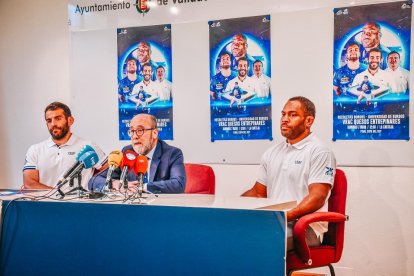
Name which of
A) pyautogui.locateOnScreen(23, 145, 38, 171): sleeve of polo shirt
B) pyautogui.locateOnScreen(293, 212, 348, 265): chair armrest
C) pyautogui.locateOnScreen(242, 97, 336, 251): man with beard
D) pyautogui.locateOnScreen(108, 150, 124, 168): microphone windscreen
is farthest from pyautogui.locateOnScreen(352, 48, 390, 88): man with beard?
pyautogui.locateOnScreen(23, 145, 38, 171): sleeve of polo shirt

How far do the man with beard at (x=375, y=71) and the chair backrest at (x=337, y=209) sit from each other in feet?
3.25

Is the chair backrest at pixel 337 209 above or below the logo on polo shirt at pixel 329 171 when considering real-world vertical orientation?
below

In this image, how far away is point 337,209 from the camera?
2.69 m

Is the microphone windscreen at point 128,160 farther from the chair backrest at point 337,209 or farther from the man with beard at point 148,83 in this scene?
the man with beard at point 148,83

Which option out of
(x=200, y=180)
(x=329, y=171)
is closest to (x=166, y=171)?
(x=200, y=180)

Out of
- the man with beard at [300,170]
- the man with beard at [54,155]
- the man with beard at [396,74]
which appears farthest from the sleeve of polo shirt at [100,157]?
the man with beard at [396,74]

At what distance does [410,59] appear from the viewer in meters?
3.23

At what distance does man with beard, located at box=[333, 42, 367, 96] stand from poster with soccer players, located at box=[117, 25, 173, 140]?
1.52 metres

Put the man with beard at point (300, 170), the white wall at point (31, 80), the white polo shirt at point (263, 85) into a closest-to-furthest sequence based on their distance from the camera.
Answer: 1. the man with beard at point (300, 170)
2. the white polo shirt at point (263, 85)
3. the white wall at point (31, 80)

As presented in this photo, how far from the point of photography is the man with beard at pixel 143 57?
13.1ft

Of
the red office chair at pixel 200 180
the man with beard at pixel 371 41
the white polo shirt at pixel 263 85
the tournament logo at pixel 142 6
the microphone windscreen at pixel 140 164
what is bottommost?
the red office chair at pixel 200 180

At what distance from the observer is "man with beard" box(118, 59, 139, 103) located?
4062 millimetres

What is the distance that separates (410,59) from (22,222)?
9.75 feet

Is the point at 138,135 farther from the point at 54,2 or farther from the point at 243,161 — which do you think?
the point at 54,2
